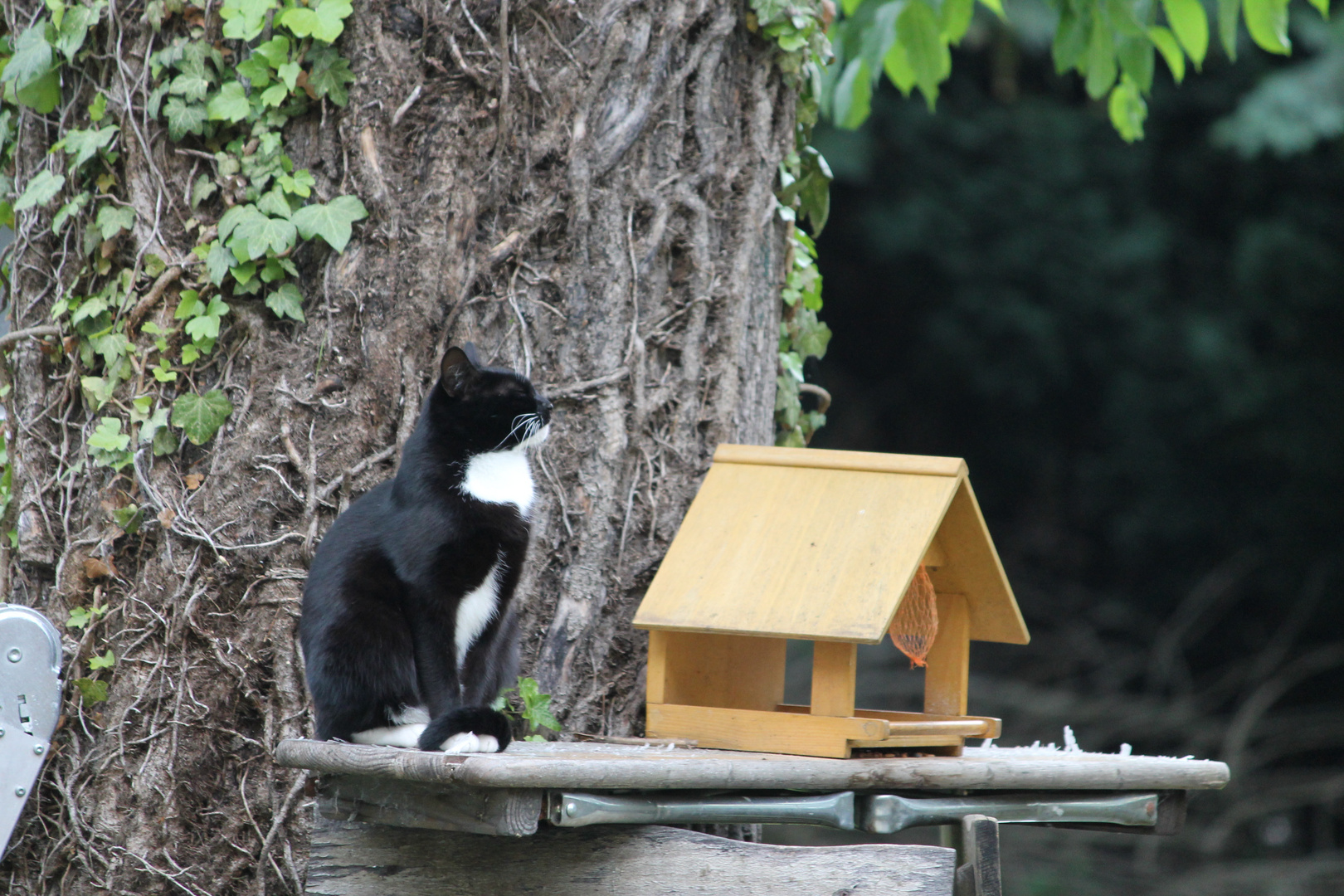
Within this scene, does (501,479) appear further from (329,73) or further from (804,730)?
(329,73)

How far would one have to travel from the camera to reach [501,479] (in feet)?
5.88

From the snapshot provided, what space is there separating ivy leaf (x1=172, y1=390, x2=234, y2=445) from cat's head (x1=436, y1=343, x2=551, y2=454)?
0.47 meters

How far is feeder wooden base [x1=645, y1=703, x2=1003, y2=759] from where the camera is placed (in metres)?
1.68

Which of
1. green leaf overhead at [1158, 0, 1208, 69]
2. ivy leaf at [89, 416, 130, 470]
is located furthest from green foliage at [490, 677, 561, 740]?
green leaf overhead at [1158, 0, 1208, 69]

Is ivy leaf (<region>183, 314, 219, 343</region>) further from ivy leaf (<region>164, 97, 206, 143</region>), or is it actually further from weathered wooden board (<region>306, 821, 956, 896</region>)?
weathered wooden board (<region>306, 821, 956, 896</region>)

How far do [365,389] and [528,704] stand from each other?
0.59m

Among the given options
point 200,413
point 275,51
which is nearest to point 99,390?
point 200,413

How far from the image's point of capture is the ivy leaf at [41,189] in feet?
6.90

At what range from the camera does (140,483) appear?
6.66ft

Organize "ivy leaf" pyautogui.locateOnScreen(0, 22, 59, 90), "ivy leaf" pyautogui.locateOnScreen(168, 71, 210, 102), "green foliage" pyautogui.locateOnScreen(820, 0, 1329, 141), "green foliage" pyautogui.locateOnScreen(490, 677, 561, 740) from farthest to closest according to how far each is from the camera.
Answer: "green foliage" pyautogui.locateOnScreen(820, 0, 1329, 141), "ivy leaf" pyautogui.locateOnScreen(0, 22, 59, 90), "ivy leaf" pyautogui.locateOnScreen(168, 71, 210, 102), "green foliage" pyautogui.locateOnScreen(490, 677, 561, 740)

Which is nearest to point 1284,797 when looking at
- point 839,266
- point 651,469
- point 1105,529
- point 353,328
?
point 1105,529

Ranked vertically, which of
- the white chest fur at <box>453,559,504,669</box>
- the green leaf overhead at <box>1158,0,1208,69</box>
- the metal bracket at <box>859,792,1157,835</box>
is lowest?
the metal bracket at <box>859,792,1157,835</box>

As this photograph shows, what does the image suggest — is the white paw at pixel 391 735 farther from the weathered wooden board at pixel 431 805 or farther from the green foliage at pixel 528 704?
the green foliage at pixel 528 704

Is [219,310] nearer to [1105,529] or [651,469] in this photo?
[651,469]
